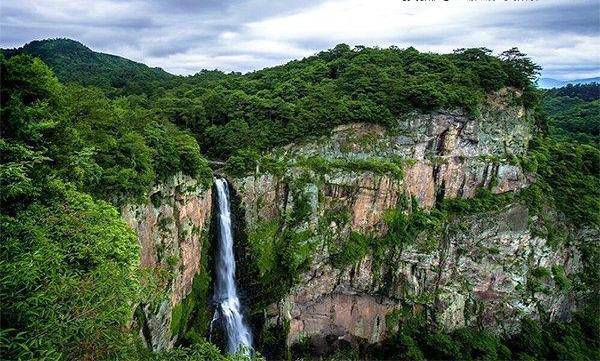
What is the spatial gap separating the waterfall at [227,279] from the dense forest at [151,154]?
2.30m

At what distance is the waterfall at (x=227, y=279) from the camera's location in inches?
876

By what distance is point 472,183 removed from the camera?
28.8m

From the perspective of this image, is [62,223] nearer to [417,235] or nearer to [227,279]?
[227,279]

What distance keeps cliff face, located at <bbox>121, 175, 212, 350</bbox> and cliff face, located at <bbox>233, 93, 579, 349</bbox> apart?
3702 millimetres

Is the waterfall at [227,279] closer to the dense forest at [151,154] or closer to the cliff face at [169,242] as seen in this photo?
the cliff face at [169,242]

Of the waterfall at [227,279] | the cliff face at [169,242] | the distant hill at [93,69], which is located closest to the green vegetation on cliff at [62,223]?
the cliff face at [169,242]

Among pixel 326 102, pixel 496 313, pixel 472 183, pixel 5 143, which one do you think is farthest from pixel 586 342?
pixel 5 143

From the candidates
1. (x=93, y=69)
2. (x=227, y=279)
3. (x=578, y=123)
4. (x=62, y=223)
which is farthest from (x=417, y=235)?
(x=93, y=69)

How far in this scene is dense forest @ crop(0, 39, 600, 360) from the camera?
6.29m

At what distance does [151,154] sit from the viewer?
652 inches

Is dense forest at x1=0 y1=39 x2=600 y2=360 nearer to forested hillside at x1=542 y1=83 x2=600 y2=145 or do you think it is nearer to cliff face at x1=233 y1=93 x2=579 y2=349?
forested hillside at x1=542 y1=83 x2=600 y2=145

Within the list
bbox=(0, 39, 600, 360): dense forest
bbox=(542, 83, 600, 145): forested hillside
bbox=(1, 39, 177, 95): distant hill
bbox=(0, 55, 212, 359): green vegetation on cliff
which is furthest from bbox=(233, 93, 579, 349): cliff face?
bbox=(542, 83, 600, 145): forested hillside

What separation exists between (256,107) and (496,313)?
20989mm

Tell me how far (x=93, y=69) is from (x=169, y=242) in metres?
40.9
